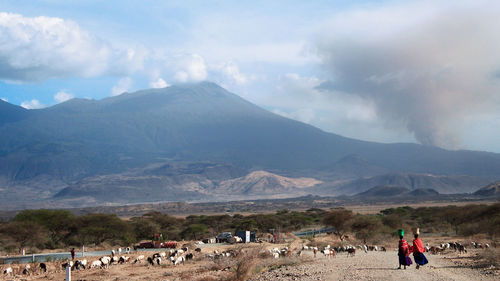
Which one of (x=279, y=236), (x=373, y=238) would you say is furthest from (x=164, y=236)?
(x=373, y=238)

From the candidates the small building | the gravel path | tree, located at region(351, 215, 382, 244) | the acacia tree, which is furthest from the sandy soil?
the acacia tree

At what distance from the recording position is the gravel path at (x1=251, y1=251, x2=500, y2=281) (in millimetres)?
21516

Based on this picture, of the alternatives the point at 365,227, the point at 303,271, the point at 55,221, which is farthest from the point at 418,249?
the point at 55,221

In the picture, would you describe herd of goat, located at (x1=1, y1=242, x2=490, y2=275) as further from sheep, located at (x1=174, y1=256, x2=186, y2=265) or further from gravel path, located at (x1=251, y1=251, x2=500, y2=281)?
gravel path, located at (x1=251, y1=251, x2=500, y2=281)

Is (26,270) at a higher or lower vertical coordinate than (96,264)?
higher

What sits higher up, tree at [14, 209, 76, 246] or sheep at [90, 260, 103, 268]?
tree at [14, 209, 76, 246]

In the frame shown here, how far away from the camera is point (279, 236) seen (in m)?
50.5

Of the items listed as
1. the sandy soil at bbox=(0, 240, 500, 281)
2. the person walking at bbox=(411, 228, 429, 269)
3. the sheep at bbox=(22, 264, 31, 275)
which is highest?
the person walking at bbox=(411, 228, 429, 269)

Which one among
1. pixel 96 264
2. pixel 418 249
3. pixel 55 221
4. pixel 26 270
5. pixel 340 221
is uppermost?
pixel 55 221

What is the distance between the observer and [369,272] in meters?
23.2

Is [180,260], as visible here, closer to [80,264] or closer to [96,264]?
[96,264]

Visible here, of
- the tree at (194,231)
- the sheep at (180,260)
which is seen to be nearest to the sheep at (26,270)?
the sheep at (180,260)

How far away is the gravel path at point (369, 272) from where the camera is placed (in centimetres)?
2152

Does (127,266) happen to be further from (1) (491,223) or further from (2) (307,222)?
(2) (307,222)
